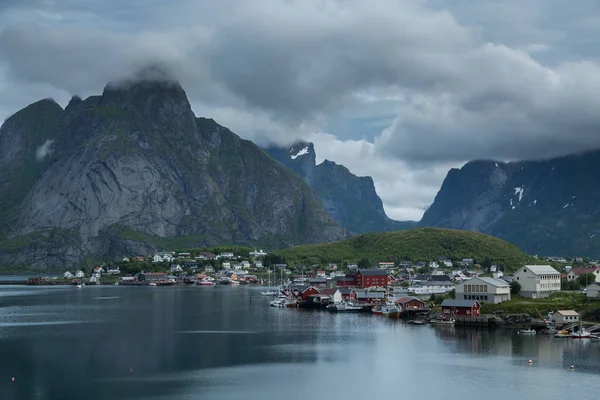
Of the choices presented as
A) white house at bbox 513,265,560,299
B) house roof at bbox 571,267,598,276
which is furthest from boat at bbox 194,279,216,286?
white house at bbox 513,265,560,299

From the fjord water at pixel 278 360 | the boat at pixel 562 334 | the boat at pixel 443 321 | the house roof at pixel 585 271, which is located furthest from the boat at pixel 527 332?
the house roof at pixel 585 271

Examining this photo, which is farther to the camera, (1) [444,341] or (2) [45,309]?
(2) [45,309]

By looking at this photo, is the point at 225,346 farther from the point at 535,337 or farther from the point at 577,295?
the point at 577,295

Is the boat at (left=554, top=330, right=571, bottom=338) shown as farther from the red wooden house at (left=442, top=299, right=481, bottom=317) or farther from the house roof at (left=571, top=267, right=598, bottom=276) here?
the house roof at (left=571, top=267, right=598, bottom=276)

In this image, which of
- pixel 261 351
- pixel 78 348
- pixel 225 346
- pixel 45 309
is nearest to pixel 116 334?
pixel 78 348

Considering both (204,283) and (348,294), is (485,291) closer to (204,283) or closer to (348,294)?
(348,294)
